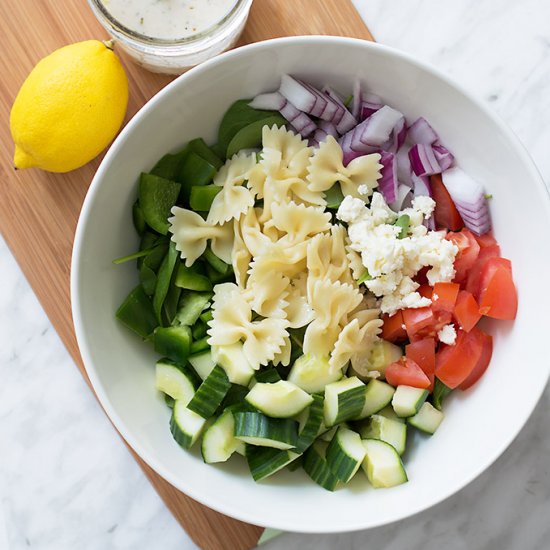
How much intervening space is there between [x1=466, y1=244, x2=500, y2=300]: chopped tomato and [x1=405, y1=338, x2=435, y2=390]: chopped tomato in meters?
0.17

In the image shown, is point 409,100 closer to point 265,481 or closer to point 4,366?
point 265,481

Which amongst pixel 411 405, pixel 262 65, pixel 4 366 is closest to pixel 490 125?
pixel 262 65

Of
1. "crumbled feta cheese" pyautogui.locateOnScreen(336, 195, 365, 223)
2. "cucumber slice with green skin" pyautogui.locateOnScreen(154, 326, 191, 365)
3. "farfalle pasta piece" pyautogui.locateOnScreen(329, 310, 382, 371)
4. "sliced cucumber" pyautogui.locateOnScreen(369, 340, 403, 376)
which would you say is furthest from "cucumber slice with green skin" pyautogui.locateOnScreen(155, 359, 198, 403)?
"crumbled feta cheese" pyautogui.locateOnScreen(336, 195, 365, 223)

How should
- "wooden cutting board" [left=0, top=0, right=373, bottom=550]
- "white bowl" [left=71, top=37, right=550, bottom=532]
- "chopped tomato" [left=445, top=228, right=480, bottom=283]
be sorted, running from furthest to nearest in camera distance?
"wooden cutting board" [left=0, top=0, right=373, bottom=550] < "chopped tomato" [left=445, top=228, right=480, bottom=283] < "white bowl" [left=71, top=37, right=550, bottom=532]

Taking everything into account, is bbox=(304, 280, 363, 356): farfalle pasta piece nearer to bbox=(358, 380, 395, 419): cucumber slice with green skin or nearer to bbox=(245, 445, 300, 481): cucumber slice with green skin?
bbox=(358, 380, 395, 419): cucumber slice with green skin

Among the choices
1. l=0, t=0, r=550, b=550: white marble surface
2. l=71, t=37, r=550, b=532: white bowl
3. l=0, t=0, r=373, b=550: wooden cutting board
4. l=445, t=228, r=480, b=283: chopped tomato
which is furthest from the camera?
l=0, t=0, r=550, b=550: white marble surface

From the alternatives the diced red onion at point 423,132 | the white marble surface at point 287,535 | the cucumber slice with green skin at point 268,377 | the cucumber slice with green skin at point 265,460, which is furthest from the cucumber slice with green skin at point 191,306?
the diced red onion at point 423,132

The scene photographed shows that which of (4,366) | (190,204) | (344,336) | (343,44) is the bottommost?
(4,366)

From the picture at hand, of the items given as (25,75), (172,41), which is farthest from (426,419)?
(25,75)

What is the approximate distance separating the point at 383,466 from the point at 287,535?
0.59m

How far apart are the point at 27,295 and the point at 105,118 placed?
616 millimetres

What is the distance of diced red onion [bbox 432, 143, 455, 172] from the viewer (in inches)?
75.5

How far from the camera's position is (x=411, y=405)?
6.06 ft

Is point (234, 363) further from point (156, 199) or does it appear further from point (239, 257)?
point (156, 199)
